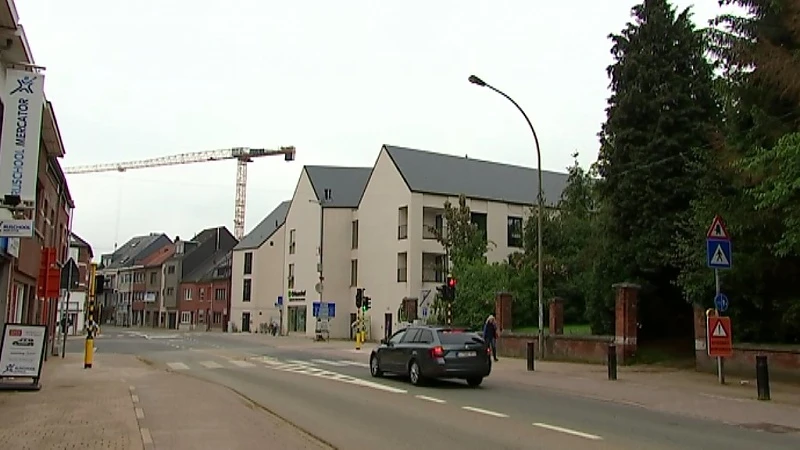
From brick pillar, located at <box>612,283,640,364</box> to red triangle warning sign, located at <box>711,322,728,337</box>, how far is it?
22.5 feet

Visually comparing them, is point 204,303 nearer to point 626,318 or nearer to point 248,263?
point 248,263

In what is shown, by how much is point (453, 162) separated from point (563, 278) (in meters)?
21.5

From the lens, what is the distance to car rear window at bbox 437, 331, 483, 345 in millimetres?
19312

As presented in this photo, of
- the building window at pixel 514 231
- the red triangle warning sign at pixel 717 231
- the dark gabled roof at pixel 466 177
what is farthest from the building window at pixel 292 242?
the red triangle warning sign at pixel 717 231

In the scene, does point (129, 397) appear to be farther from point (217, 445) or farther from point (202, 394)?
point (217, 445)

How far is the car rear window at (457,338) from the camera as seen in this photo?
19.3m

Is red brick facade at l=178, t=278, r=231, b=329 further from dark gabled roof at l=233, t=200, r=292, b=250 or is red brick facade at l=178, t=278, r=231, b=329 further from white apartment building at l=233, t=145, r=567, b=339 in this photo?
white apartment building at l=233, t=145, r=567, b=339

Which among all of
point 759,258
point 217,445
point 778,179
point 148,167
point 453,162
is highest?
point 148,167

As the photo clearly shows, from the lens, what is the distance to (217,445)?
33.2ft

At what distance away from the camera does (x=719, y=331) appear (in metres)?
18.9

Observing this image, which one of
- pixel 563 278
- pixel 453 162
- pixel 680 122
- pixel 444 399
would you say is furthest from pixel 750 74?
pixel 453 162

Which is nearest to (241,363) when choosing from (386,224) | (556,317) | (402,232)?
(556,317)

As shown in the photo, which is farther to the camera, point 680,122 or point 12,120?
point 680,122

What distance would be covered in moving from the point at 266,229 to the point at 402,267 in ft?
105
